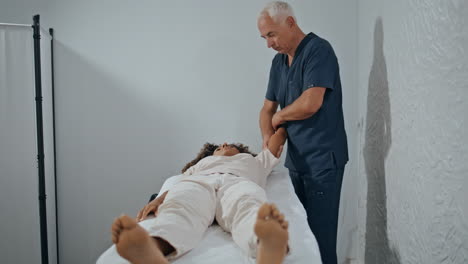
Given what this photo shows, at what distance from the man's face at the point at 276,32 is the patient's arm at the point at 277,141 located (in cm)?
41

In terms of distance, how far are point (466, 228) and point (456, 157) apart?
8.1 inches

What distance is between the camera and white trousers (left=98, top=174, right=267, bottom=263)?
1244mm

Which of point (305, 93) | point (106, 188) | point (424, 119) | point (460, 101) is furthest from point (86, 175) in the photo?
point (460, 101)

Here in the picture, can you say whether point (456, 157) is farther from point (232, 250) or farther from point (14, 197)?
point (14, 197)

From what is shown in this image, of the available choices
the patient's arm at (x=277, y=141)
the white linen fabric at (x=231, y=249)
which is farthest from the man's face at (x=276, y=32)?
the white linen fabric at (x=231, y=249)

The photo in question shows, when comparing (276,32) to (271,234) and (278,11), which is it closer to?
(278,11)

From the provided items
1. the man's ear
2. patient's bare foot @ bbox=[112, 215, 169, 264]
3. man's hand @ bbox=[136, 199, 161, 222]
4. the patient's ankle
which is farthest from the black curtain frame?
patient's bare foot @ bbox=[112, 215, 169, 264]

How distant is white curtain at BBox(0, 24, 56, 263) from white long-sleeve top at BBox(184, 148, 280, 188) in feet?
3.53

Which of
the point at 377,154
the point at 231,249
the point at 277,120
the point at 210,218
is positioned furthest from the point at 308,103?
the point at 231,249

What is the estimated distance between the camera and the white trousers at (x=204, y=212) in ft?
4.08

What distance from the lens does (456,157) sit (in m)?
1.27

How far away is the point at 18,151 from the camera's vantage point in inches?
97.0

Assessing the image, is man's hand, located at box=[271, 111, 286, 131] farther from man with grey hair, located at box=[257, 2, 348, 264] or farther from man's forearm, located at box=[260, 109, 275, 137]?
man's forearm, located at box=[260, 109, 275, 137]

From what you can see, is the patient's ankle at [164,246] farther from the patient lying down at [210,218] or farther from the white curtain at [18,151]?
the white curtain at [18,151]
